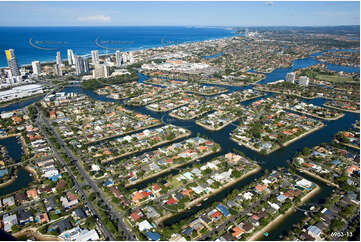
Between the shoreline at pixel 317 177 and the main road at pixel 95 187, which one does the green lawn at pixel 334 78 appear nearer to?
the shoreline at pixel 317 177

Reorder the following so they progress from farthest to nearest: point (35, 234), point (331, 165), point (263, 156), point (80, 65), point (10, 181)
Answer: point (80, 65) < point (263, 156) < point (331, 165) < point (10, 181) < point (35, 234)

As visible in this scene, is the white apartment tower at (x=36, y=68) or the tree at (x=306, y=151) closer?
the tree at (x=306, y=151)

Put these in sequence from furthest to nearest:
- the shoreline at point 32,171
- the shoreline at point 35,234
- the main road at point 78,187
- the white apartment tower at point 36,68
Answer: the white apartment tower at point 36,68 < the shoreline at point 32,171 < the main road at point 78,187 < the shoreline at point 35,234

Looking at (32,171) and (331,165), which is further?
(331,165)

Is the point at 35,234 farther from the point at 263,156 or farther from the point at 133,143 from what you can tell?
the point at 263,156

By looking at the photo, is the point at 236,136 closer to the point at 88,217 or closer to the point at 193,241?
the point at 193,241

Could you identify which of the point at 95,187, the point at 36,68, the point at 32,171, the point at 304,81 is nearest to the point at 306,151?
the point at 95,187

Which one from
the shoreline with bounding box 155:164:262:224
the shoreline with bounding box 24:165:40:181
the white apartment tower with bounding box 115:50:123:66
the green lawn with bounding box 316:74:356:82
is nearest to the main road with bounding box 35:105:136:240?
the shoreline with bounding box 155:164:262:224

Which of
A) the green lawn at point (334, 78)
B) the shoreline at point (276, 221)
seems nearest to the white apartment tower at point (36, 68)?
the shoreline at point (276, 221)

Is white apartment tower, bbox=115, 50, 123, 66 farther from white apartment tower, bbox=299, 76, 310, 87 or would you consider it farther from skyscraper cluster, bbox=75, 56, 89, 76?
white apartment tower, bbox=299, 76, 310, 87

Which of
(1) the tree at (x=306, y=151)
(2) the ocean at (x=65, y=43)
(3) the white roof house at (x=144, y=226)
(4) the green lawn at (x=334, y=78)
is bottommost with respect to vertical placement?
(3) the white roof house at (x=144, y=226)

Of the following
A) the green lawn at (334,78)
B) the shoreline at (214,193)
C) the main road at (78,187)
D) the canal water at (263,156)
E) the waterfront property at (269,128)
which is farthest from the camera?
the green lawn at (334,78)
